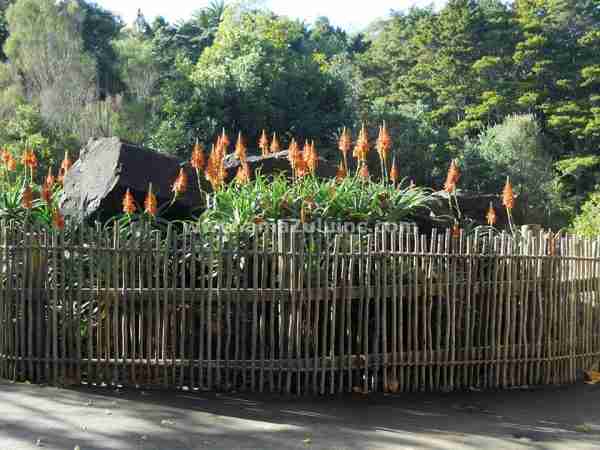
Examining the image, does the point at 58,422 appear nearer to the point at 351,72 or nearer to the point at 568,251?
the point at 568,251

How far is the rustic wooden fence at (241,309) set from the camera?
7.32 m

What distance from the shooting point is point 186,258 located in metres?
7.43

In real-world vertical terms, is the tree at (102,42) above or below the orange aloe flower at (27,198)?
above

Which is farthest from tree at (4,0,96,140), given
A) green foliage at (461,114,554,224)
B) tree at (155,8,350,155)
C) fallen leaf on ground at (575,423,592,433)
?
fallen leaf on ground at (575,423,592,433)

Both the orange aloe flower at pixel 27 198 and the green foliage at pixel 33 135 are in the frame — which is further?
the green foliage at pixel 33 135

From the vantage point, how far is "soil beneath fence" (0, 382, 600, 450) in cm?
585

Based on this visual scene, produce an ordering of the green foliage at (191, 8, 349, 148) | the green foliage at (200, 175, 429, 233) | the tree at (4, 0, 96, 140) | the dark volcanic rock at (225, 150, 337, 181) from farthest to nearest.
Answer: the tree at (4, 0, 96, 140)
the green foliage at (191, 8, 349, 148)
the dark volcanic rock at (225, 150, 337, 181)
the green foliage at (200, 175, 429, 233)

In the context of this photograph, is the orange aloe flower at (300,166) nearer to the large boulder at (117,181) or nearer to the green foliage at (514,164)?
the large boulder at (117,181)

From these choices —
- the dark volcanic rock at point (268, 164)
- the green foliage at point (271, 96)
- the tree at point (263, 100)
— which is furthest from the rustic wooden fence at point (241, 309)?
the green foliage at point (271, 96)

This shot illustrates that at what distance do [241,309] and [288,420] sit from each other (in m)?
1.29

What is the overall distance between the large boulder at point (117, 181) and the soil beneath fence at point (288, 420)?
9.73ft

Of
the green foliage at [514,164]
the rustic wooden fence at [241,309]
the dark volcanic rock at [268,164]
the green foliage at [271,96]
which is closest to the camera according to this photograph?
the rustic wooden fence at [241,309]

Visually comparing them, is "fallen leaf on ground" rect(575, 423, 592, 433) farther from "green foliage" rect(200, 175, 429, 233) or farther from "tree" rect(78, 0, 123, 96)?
"tree" rect(78, 0, 123, 96)

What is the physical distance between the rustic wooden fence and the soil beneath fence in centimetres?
26
